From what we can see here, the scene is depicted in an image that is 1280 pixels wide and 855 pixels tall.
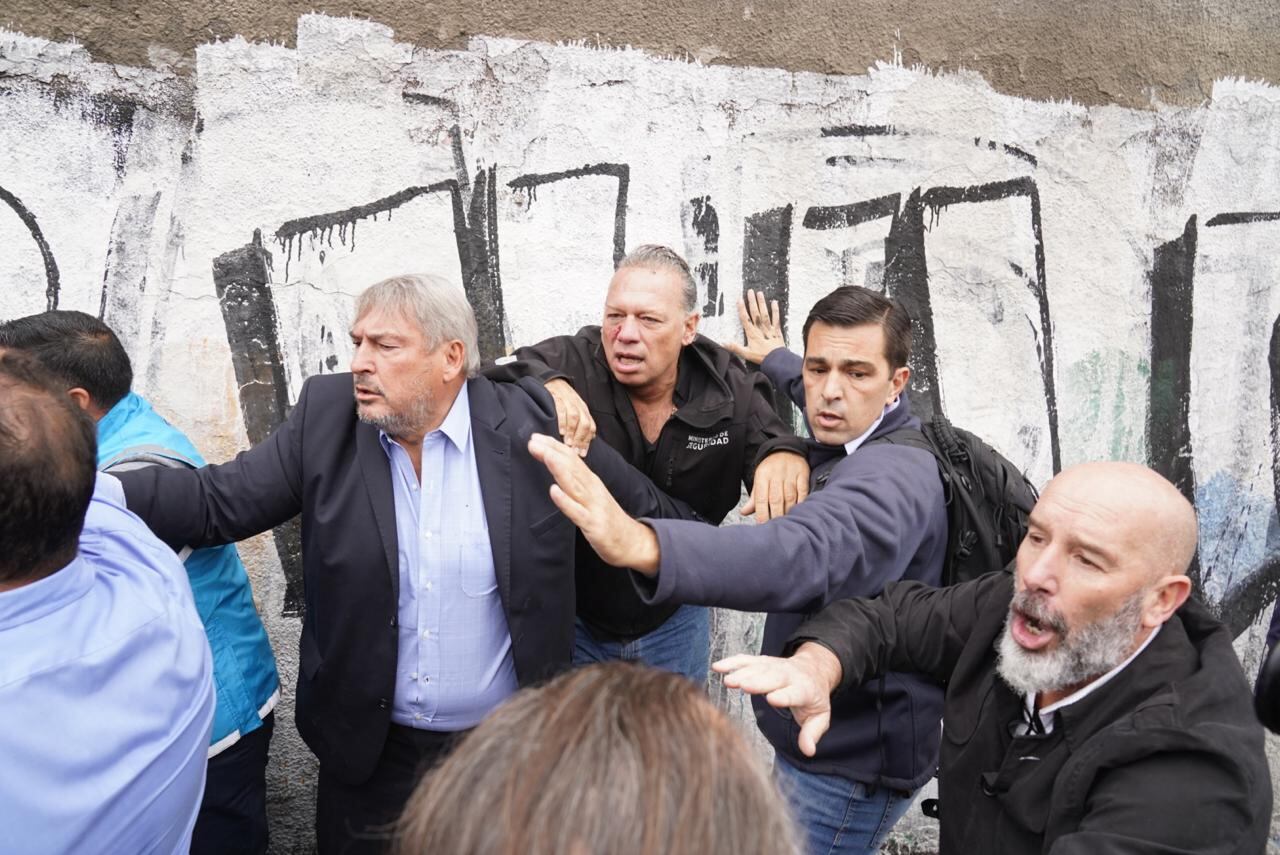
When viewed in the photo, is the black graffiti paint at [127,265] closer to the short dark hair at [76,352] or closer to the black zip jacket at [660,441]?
the short dark hair at [76,352]

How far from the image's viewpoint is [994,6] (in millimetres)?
3918

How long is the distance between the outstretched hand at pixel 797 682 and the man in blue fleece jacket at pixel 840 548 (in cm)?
14

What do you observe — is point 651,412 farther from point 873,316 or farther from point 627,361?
point 873,316

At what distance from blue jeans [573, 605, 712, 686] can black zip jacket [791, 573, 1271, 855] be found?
1078mm

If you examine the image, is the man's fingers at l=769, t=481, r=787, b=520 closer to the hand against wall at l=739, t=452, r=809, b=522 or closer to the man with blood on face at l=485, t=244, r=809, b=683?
the hand against wall at l=739, t=452, r=809, b=522

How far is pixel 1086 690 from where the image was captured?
1.91m

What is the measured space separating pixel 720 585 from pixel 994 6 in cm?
311

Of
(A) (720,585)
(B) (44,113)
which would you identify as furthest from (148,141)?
(A) (720,585)

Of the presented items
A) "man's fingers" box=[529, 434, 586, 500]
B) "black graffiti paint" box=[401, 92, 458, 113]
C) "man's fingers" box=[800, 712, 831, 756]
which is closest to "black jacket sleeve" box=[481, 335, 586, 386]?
"black graffiti paint" box=[401, 92, 458, 113]

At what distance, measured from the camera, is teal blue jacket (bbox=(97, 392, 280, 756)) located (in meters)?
2.56

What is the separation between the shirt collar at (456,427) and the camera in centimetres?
266

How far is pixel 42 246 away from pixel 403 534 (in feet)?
5.82

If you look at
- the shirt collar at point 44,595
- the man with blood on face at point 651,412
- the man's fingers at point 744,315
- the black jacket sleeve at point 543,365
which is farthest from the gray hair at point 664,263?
the shirt collar at point 44,595

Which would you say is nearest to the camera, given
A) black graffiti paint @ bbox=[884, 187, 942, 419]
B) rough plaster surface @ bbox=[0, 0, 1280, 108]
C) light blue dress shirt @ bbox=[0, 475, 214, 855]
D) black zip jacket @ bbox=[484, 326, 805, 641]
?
light blue dress shirt @ bbox=[0, 475, 214, 855]
